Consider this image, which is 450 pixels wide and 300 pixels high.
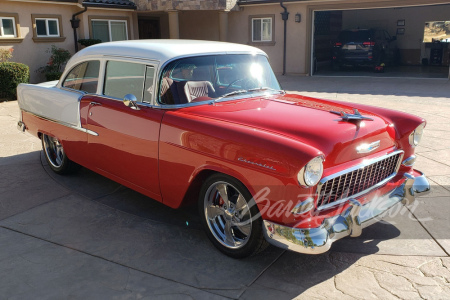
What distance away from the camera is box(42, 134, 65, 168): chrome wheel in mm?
5698

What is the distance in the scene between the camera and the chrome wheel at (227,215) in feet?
11.6

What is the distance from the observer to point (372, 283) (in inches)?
127

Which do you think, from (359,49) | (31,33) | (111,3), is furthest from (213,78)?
(359,49)

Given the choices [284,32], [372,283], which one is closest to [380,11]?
[284,32]

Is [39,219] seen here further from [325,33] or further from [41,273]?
[325,33]

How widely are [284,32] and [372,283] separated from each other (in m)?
15.4

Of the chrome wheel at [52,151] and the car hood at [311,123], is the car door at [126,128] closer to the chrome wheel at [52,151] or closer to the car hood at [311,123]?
the car hood at [311,123]

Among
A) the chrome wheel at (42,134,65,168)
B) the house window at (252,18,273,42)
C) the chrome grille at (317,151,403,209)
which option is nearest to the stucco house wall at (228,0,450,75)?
the house window at (252,18,273,42)

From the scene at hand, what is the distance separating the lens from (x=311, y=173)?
3057mm

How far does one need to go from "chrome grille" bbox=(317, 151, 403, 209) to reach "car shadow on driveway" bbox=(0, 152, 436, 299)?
0.55 meters

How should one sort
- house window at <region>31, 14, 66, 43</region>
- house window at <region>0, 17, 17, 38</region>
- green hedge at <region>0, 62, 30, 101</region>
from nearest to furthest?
green hedge at <region>0, 62, 30, 101</region> < house window at <region>0, 17, 17, 38</region> < house window at <region>31, 14, 66, 43</region>

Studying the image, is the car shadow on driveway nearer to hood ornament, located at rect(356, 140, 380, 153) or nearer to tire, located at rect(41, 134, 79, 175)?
tire, located at rect(41, 134, 79, 175)

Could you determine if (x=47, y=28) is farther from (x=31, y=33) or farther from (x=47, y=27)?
(x=31, y=33)

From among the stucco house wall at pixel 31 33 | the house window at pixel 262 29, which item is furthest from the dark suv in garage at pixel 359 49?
the stucco house wall at pixel 31 33
